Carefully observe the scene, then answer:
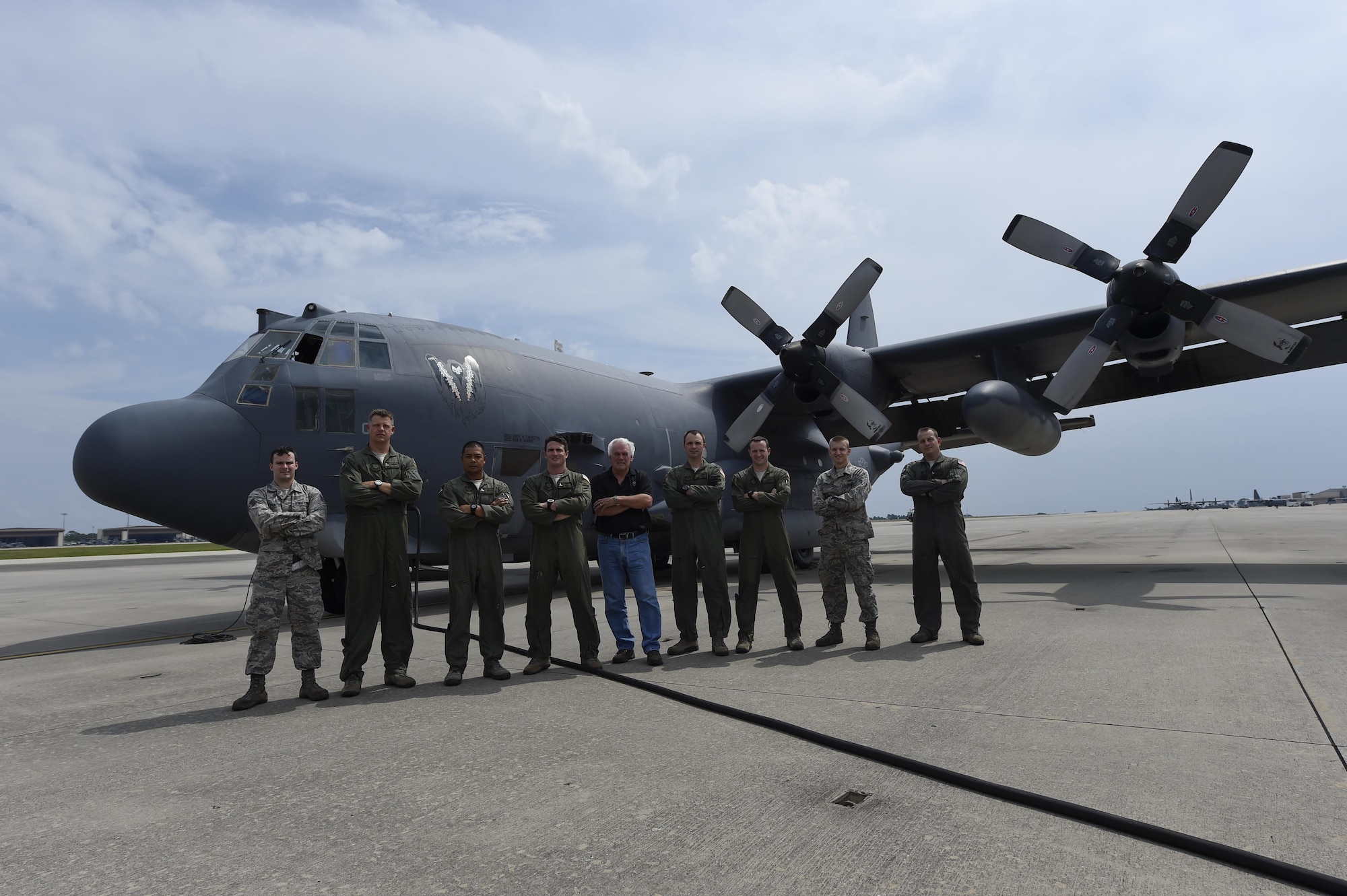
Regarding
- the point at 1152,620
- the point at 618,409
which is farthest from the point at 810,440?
the point at 1152,620

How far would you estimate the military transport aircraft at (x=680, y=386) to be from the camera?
8320mm

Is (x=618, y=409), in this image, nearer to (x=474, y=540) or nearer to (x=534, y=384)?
(x=534, y=384)

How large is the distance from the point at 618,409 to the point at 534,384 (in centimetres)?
193

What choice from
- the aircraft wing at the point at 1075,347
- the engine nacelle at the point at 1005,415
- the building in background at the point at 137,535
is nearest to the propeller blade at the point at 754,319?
the aircraft wing at the point at 1075,347

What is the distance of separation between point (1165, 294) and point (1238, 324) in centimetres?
98

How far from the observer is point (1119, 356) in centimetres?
1277

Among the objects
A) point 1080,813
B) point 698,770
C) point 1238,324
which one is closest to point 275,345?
point 698,770

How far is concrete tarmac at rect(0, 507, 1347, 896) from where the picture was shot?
2465 mm

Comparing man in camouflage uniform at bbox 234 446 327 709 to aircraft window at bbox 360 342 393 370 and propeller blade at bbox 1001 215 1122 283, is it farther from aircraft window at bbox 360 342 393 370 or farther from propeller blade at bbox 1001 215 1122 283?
propeller blade at bbox 1001 215 1122 283

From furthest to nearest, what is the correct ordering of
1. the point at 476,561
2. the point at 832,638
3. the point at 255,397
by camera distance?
the point at 255,397, the point at 832,638, the point at 476,561

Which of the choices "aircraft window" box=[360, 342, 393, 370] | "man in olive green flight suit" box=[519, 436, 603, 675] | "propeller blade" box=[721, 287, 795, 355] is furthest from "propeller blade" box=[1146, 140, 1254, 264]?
"aircraft window" box=[360, 342, 393, 370]

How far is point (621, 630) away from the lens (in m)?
6.20

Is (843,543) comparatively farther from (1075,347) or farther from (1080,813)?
(1075,347)

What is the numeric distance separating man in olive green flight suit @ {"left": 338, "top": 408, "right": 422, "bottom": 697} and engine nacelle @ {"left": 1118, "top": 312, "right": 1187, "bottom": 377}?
10525mm
